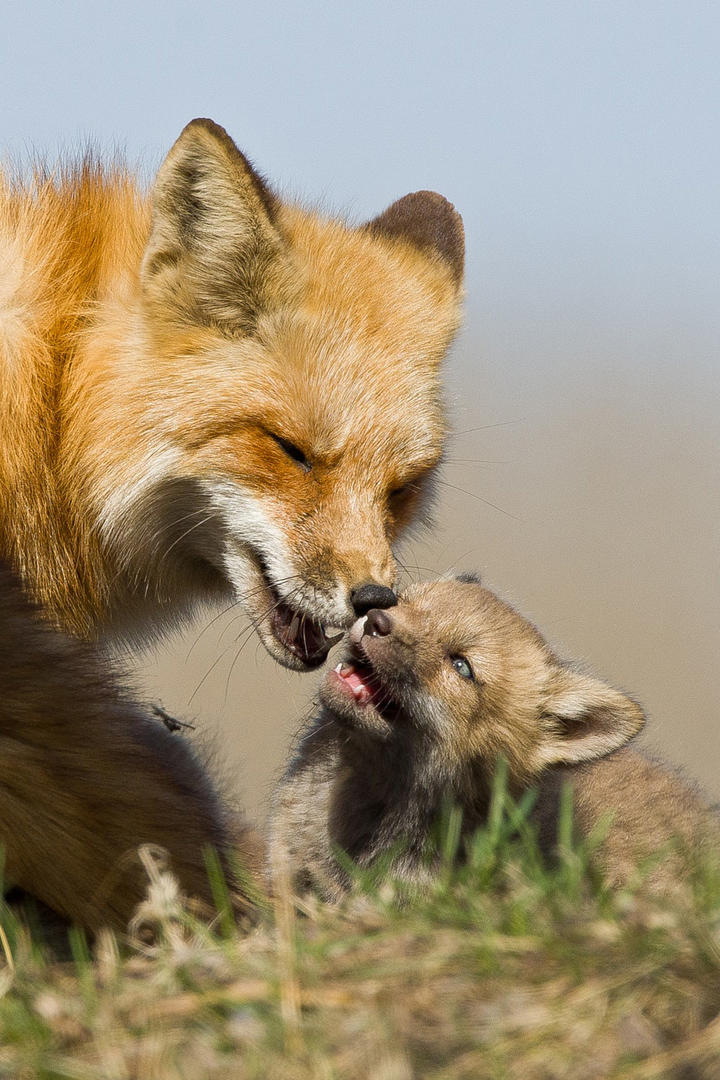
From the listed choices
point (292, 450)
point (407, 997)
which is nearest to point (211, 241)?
point (292, 450)

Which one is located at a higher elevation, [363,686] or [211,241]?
[211,241]

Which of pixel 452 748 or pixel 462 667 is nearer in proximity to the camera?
pixel 452 748

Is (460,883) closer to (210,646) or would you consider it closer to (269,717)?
(269,717)

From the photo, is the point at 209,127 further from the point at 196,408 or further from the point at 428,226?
the point at 428,226

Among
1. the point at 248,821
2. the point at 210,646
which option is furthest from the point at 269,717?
the point at 248,821

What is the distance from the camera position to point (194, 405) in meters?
4.89

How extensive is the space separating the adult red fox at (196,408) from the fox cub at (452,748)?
0.98ft

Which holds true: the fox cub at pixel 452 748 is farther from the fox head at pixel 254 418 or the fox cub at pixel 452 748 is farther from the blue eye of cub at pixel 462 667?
the fox head at pixel 254 418

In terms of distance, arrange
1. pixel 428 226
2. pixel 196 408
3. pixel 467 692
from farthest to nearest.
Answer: pixel 428 226 → pixel 196 408 → pixel 467 692

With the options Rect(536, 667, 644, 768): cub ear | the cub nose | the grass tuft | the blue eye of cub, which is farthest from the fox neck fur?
the grass tuft

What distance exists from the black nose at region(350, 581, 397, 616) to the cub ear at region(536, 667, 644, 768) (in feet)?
3.01

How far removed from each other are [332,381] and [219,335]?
0.56m

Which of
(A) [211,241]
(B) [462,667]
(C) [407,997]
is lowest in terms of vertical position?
(B) [462,667]

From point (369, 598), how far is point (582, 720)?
1118mm
